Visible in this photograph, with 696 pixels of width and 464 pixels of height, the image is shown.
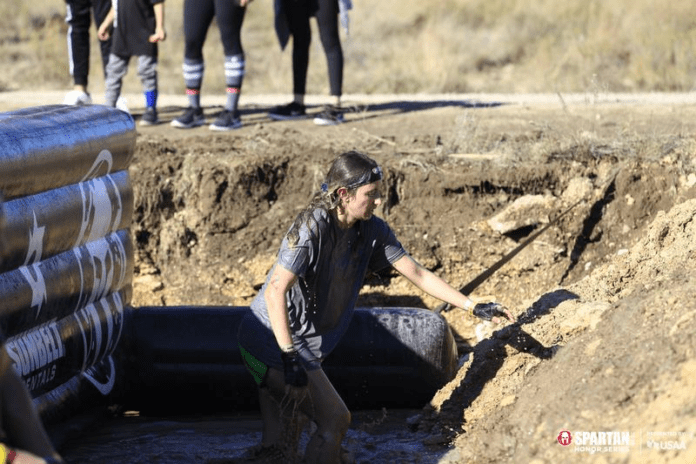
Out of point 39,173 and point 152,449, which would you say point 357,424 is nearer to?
point 152,449

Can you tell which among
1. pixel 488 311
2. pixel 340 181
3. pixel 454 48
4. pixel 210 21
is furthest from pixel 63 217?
pixel 454 48

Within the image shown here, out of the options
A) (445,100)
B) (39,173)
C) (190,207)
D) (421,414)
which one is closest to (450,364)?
(421,414)

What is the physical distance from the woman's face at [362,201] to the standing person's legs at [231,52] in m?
4.60

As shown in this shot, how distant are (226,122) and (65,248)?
3.86 m

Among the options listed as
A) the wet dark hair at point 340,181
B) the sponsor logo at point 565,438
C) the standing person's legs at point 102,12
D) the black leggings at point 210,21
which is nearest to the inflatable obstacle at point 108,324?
the wet dark hair at point 340,181

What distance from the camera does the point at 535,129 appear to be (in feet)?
27.4

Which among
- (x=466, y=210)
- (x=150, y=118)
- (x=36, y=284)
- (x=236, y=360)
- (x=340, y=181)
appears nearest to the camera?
(x=340, y=181)

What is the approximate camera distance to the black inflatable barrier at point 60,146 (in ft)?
15.0

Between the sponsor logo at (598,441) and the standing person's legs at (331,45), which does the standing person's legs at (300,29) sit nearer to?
the standing person's legs at (331,45)

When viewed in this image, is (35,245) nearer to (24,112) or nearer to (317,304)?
(24,112)

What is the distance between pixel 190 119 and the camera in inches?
356

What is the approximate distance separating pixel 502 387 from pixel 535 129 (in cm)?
371

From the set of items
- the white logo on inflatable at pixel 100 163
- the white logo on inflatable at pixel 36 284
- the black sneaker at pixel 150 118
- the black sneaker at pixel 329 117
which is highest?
the white logo on inflatable at pixel 100 163

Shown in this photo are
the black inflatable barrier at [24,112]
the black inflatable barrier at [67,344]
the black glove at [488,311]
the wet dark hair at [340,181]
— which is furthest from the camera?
the black inflatable barrier at [24,112]
